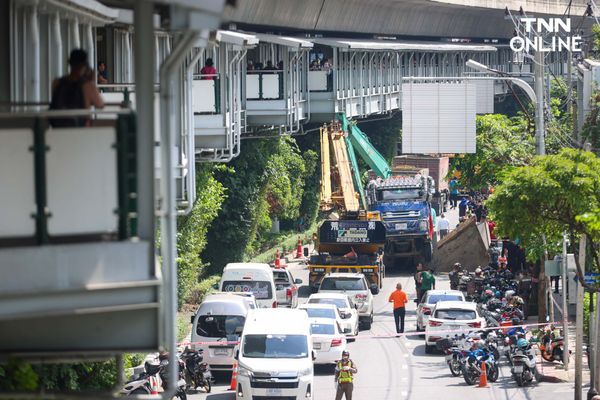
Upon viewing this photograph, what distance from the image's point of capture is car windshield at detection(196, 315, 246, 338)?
2984 centimetres

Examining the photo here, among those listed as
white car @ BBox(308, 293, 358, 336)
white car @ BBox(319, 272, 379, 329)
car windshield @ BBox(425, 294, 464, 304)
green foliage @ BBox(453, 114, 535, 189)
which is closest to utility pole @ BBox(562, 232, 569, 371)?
car windshield @ BBox(425, 294, 464, 304)

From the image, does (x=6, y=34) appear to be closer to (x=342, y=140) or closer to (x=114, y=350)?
(x=114, y=350)

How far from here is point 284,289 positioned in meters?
38.3

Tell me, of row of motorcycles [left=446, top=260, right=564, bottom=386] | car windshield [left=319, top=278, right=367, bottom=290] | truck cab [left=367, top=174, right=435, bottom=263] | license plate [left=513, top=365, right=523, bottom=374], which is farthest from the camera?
truck cab [left=367, top=174, right=435, bottom=263]

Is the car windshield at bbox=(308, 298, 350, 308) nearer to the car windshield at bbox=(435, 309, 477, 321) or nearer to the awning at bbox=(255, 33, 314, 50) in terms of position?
the car windshield at bbox=(435, 309, 477, 321)

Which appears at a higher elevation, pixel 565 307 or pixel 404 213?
Answer: pixel 404 213

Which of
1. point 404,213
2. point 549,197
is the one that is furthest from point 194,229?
point 549,197

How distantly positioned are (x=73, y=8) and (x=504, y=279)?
29383 mm

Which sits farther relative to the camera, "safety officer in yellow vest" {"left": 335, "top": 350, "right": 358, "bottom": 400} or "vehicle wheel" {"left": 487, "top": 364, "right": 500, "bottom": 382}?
"vehicle wheel" {"left": 487, "top": 364, "right": 500, "bottom": 382}

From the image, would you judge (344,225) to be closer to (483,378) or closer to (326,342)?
(326,342)

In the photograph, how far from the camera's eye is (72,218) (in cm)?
874

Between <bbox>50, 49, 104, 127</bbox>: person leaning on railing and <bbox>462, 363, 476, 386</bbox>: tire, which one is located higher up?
<bbox>50, 49, 104, 127</bbox>: person leaning on railing

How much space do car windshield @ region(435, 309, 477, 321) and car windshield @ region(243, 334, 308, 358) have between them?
6.40 m

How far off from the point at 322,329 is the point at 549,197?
711 cm
